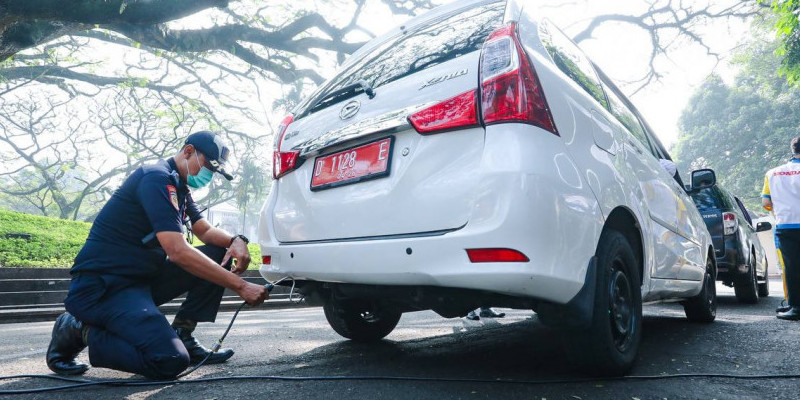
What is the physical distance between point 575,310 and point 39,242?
10840 millimetres

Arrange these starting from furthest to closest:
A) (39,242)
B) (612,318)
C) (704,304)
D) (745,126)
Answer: (745,126) → (39,242) → (704,304) → (612,318)

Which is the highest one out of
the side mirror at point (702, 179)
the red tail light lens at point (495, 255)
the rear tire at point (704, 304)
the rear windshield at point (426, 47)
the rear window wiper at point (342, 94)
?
the rear windshield at point (426, 47)

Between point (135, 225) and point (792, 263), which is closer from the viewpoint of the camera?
point (135, 225)

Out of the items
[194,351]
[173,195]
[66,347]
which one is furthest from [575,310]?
[66,347]

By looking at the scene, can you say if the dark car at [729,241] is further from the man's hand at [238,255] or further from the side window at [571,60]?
the man's hand at [238,255]

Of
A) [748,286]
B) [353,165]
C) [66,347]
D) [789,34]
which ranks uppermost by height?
[789,34]

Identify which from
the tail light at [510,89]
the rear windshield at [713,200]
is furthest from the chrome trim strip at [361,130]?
the rear windshield at [713,200]

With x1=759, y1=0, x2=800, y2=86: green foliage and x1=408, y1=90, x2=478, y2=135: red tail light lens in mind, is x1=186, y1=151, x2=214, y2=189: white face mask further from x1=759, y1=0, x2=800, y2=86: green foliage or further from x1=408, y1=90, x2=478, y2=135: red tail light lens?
x1=759, y1=0, x2=800, y2=86: green foliage

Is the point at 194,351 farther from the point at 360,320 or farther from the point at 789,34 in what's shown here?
the point at 789,34

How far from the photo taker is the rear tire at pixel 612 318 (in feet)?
7.05

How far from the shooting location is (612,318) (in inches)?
91.2

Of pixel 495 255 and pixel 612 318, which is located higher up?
pixel 495 255

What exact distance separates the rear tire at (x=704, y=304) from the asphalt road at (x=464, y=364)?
116 mm

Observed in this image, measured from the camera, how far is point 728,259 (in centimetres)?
611
